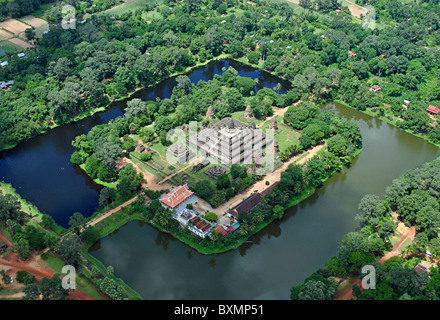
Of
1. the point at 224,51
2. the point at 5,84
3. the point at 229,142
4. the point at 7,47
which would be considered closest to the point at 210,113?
the point at 229,142

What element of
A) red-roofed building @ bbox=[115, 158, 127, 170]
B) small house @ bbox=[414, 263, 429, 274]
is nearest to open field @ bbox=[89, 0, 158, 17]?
red-roofed building @ bbox=[115, 158, 127, 170]

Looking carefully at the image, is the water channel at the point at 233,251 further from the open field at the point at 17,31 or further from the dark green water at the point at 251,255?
the open field at the point at 17,31

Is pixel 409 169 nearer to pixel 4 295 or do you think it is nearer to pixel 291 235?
pixel 291 235

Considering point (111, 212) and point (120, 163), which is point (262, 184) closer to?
point (111, 212)

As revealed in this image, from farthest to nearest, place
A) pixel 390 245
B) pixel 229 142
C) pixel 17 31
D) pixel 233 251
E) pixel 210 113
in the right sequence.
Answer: pixel 17 31
pixel 210 113
pixel 229 142
pixel 233 251
pixel 390 245

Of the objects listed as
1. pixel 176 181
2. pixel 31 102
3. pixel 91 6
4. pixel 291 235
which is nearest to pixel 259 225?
pixel 291 235

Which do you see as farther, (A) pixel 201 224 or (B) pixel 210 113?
(B) pixel 210 113
